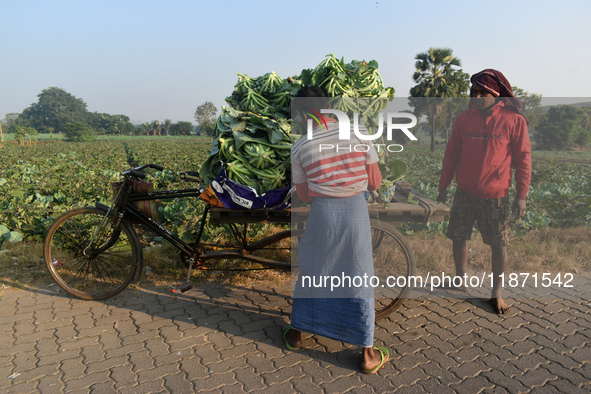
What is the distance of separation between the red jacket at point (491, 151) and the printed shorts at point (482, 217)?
83mm

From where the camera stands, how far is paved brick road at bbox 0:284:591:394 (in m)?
2.66

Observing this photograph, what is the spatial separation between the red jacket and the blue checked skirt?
1372mm

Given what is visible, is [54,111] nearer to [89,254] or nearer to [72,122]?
[72,122]

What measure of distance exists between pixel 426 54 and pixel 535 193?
96.1ft

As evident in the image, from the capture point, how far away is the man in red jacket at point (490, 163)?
3.42 metres

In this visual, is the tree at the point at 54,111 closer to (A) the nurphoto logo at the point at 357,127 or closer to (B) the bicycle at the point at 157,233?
(B) the bicycle at the point at 157,233

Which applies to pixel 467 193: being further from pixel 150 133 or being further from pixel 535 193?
pixel 150 133

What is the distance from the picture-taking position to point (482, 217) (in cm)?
373

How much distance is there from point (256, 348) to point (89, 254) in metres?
2.14

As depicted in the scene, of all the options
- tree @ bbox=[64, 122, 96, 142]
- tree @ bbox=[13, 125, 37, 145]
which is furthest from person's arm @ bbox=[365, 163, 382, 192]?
tree @ bbox=[64, 122, 96, 142]

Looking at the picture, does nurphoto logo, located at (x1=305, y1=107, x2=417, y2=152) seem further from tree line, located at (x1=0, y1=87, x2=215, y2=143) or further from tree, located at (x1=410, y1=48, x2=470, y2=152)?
tree line, located at (x1=0, y1=87, x2=215, y2=143)

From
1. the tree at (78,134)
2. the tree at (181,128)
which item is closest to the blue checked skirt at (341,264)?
the tree at (78,134)

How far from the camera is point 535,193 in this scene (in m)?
8.23

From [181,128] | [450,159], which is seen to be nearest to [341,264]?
[450,159]
